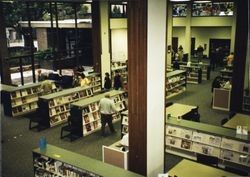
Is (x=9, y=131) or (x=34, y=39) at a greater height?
(x=34, y=39)

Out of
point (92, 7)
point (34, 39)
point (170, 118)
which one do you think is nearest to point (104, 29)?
point (92, 7)

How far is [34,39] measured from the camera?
48.3ft

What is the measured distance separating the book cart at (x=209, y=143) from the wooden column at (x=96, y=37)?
7.76 meters

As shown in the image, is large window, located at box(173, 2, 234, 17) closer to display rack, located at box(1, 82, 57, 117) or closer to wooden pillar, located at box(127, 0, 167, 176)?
display rack, located at box(1, 82, 57, 117)

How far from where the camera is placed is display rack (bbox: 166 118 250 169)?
7.34 meters

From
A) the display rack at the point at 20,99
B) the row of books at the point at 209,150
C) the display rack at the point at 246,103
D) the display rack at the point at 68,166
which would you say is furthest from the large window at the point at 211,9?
the display rack at the point at 68,166

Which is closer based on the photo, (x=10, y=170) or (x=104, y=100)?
(x=10, y=170)

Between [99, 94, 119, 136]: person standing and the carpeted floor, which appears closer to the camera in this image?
the carpeted floor

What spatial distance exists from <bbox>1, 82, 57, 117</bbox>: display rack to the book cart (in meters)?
6.52

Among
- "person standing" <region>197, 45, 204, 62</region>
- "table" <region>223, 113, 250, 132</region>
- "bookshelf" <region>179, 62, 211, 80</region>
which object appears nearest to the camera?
"table" <region>223, 113, 250, 132</region>

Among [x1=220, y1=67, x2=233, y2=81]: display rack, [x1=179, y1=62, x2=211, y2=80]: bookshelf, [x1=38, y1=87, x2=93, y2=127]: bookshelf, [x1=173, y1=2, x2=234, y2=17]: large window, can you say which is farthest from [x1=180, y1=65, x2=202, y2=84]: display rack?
[x1=38, y1=87, x2=93, y2=127]: bookshelf

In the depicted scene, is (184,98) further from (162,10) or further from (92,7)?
(162,10)

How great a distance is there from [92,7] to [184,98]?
6562mm

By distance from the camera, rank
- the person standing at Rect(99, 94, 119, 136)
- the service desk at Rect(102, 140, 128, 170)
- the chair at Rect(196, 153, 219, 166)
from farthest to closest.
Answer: the person standing at Rect(99, 94, 119, 136) → the chair at Rect(196, 153, 219, 166) → the service desk at Rect(102, 140, 128, 170)
